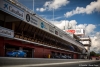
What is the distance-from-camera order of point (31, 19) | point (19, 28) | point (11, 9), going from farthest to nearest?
1. point (19, 28)
2. point (31, 19)
3. point (11, 9)

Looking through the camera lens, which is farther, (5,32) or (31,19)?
(31,19)

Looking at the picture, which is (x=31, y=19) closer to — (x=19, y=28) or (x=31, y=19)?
(x=31, y=19)

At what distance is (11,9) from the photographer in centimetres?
2364

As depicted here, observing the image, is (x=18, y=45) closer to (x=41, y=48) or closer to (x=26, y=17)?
(x=26, y=17)

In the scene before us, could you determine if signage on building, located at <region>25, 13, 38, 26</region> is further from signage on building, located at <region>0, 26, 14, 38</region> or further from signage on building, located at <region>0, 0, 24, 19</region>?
signage on building, located at <region>0, 26, 14, 38</region>

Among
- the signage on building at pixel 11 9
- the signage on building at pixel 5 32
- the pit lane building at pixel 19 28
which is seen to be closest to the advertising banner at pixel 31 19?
the pit lane building at pixel 19 28

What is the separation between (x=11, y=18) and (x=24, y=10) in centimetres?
274

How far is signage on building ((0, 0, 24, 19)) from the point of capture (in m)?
21.6

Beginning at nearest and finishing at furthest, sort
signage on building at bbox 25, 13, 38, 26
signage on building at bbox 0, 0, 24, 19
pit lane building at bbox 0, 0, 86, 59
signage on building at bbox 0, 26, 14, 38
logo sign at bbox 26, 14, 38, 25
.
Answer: signage on building at bbox 0, 0, 24, 19 < signage on building at bbox 0, 26, 14, 38 < pit lane building at bbox 0, 0, 86, 59 < signage on building at bbox 25, 13, 38, 26 < logo sign at bbox 26, 14, 38, 25

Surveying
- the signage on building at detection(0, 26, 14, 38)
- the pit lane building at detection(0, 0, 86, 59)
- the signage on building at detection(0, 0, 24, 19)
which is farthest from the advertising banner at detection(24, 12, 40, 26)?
the signage on building at detection(0, 26, 14, 38)

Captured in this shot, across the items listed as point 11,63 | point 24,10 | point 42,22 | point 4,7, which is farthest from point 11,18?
point 11,63

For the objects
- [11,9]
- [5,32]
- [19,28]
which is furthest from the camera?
[19,28]

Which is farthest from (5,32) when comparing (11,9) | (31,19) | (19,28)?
(19,28)

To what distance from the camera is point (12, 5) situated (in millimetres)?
23828
